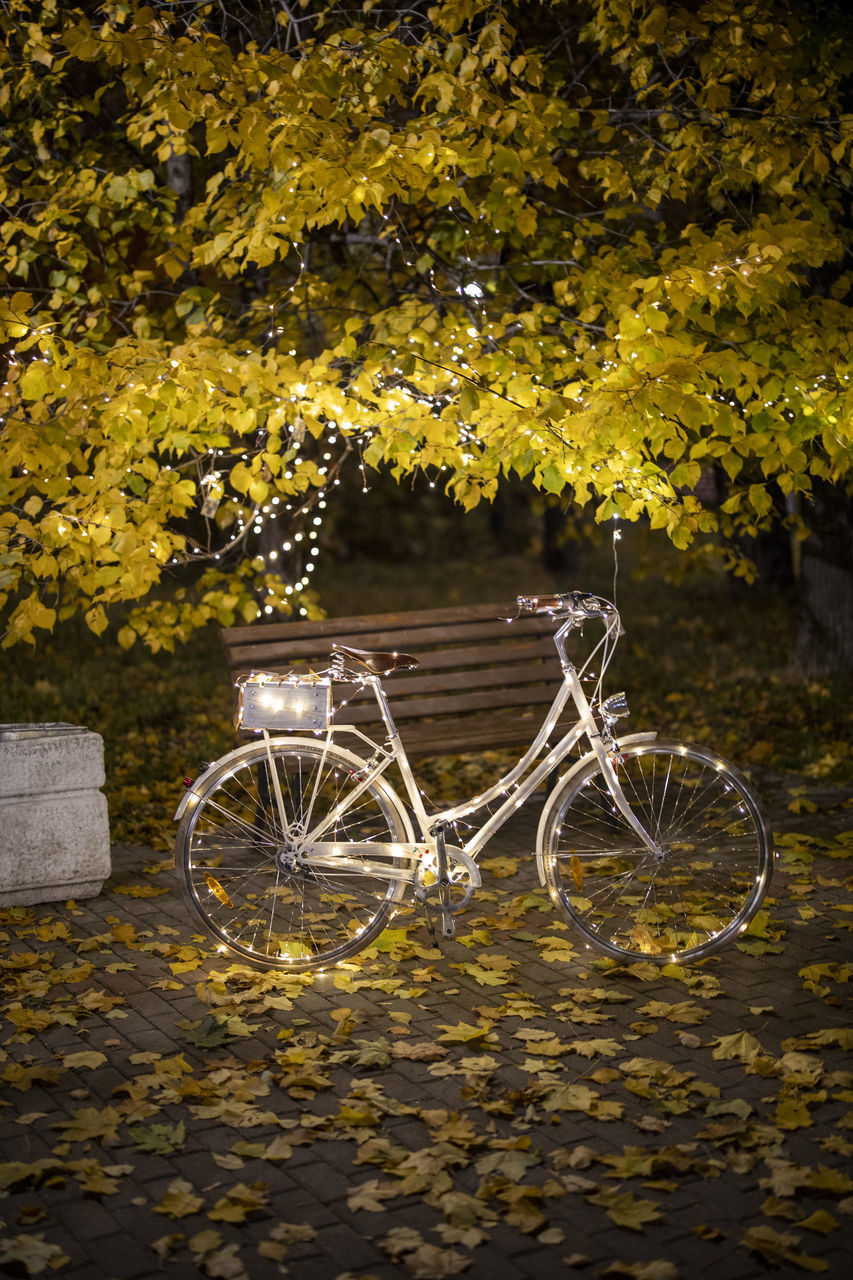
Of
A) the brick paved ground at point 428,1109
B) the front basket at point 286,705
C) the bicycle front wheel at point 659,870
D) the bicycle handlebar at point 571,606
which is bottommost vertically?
the brick paved ground at point 428,1109

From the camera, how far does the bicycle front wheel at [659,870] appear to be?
4996 millimetres

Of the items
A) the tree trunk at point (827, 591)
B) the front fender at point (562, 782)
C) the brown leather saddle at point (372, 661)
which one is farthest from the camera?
the tree trunk at point (827, 591)

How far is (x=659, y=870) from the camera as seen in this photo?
6.05 meters

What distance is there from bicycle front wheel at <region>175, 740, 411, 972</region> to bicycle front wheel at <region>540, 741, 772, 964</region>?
0.71m

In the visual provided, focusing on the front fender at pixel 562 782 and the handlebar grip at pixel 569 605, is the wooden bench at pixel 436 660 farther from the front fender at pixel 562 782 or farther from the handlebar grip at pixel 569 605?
the front fender at pixel 562 782

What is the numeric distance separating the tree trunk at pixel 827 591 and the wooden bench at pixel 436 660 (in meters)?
4.58

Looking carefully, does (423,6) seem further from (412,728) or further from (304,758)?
(304,758)

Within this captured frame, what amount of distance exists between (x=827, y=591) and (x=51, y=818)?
25.4ft

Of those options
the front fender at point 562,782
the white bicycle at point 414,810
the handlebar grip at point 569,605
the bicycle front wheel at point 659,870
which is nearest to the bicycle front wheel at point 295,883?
the white bicycle at point 414,810

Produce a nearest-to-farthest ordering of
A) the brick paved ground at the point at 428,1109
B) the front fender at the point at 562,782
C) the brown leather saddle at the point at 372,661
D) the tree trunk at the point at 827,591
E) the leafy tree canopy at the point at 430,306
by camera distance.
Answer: the brick paved ground at the point at 428,1109
the front fender at the point at 562,782
the brown leather saddle at the point at 372,661
the leafy tree canopy at the point at 430,306
the tree trunk at the point at 827,591

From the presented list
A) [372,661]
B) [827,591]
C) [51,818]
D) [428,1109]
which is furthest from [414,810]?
[827,591]

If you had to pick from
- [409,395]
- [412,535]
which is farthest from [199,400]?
[412,535]

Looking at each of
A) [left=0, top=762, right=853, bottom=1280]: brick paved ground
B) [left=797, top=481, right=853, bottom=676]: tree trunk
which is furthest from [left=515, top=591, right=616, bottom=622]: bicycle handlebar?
[left=797, top=481, right=853, bottom=676]: tree trunk

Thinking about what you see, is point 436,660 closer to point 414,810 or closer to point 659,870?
point 659,870
